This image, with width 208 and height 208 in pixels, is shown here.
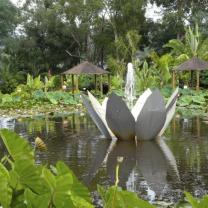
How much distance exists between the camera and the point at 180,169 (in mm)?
7340

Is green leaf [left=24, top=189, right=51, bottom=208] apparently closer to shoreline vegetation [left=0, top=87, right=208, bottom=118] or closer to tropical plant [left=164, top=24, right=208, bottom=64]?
shoreline vegetation [left=0, top=87, right=208, bottom=118]

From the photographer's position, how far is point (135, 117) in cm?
1041

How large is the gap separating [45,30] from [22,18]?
69.0 inches

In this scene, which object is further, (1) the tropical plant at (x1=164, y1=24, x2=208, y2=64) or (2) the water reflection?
(1) the tropical plant at (x1=164, y1=24, x2=208, y2=64)

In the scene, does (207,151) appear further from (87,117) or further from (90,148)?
(87,117)

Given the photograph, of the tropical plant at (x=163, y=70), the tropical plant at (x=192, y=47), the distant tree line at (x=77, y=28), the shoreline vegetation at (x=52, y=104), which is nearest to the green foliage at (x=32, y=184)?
the shoreline vegetation at (x=52, y=104)

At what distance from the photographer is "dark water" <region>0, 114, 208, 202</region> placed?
634cm

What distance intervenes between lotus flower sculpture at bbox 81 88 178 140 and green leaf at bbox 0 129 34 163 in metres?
8.08

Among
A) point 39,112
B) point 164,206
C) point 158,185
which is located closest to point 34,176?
point 164,206

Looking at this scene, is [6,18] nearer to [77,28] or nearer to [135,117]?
[77,28]

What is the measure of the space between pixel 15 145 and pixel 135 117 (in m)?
8.71

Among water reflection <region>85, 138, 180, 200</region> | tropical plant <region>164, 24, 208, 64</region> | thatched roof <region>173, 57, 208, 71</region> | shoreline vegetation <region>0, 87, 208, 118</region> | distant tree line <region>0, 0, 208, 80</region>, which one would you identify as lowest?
water reflection <region>85, 138, 180, 200</region>

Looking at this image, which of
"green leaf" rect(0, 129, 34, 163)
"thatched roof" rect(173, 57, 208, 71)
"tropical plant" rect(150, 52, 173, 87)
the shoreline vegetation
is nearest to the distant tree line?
"tropical plant" rect(150, 52, 173, 87)

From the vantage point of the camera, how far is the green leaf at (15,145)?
1.72m
